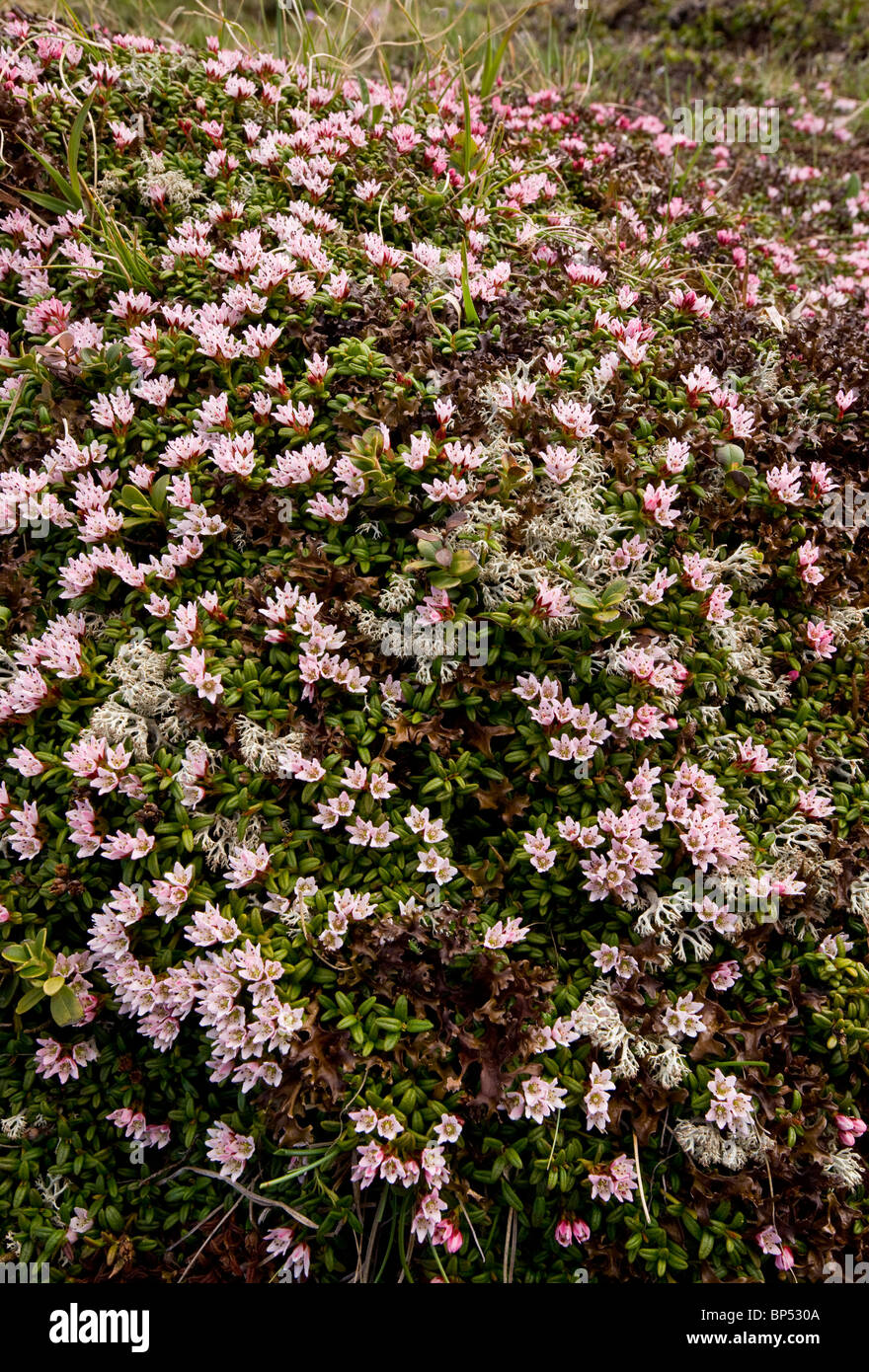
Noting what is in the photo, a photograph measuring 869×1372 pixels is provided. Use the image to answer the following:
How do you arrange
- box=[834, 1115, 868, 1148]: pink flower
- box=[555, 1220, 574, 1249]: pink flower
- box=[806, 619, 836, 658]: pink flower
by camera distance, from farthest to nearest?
box=[806, 619, 836, 658]: pink flower → box=[834, 1115, 868, 1148]: pink flower → box=[555, 1220, 574, 1249]: pink flower

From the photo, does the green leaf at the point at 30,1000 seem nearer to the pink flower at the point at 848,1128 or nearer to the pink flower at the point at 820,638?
the pink flower at the point at 848,1128

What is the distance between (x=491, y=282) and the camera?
4188mm

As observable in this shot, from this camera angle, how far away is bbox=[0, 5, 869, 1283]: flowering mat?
2.98 meters

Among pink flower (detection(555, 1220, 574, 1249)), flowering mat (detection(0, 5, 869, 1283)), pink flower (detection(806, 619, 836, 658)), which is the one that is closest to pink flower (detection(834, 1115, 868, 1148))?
flowering mat (detection(0, 5, 869, 1283))

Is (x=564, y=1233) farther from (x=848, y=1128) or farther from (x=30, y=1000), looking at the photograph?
(x=30, y=1000)

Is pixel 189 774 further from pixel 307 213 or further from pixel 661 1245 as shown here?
pixel 307 213

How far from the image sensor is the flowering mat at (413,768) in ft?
9.79

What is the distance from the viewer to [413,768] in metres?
3.43

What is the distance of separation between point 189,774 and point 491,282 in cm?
268

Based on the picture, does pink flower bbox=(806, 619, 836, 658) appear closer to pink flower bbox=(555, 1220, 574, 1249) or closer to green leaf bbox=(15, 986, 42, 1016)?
pink flower bbox=(555, 1220, 574, 1249)

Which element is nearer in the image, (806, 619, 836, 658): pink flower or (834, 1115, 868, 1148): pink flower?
(834, 1115, 868, 1148): pink flower

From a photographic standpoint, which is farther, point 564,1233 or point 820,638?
point 820,638

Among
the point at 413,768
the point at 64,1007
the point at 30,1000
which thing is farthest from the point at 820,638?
the point at 30,1000

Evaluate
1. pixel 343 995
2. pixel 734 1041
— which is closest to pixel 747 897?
pixel 734 1041
